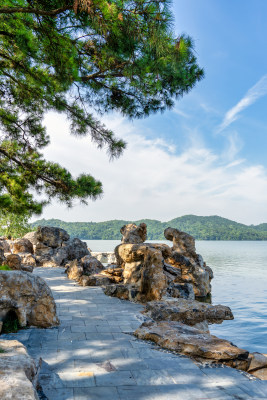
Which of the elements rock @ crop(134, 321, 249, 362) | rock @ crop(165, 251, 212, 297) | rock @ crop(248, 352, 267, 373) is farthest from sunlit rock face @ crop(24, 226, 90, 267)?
rock @ crop(248, 352, 267, 373)

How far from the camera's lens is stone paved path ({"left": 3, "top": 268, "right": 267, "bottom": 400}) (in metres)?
3.13

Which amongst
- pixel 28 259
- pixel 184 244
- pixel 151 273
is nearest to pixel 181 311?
pixel 151 273

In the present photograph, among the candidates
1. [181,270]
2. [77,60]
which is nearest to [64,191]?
[77,60]

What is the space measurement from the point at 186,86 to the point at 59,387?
6.31 metres

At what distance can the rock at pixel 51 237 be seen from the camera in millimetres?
17625

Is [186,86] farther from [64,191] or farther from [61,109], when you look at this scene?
[64,191]

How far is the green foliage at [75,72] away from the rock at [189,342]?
391 centimetres

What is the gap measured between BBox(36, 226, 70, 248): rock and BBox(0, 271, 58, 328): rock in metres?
12.3

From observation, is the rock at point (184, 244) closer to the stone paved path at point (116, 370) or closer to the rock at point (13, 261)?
the rock at point (13, 261)

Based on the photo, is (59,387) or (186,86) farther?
(186,86)

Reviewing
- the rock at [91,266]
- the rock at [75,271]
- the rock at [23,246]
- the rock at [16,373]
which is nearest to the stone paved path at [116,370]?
the rock at [16,373]

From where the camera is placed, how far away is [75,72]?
568 centimetres

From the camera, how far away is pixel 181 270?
13.5 m

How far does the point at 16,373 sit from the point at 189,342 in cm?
284
